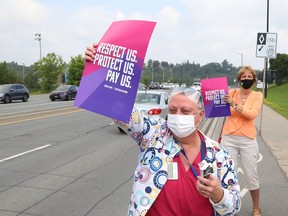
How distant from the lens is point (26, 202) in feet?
18.6

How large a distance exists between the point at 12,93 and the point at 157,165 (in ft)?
109

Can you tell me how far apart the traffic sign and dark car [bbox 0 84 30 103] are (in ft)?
78.1

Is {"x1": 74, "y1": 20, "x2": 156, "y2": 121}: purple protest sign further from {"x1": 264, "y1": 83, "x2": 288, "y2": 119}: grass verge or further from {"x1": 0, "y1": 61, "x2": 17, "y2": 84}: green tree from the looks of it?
{"x1": 0, "y1": 61, "x2": 17, "y2": 84}: green tree

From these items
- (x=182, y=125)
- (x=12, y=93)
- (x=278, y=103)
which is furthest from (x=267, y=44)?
(x=12, y=93)

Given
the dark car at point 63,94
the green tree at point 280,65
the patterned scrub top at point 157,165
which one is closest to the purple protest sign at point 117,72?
the patterned scrub top at point 157,165

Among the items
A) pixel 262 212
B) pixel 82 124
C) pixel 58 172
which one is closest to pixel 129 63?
Result: pixel 262 212

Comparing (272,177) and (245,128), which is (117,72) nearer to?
(245,128)

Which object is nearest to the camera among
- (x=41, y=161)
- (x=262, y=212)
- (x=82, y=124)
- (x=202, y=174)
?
(x=202, y=174)

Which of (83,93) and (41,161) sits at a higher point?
(83,93)

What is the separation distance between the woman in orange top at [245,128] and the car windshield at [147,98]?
889 centimetres

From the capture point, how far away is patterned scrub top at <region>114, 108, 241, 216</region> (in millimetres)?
2314

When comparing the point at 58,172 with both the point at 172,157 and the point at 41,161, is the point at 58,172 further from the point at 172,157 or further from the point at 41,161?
the point at 172,157

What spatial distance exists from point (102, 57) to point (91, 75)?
0.41ft

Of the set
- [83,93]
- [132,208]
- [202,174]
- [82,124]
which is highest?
[83,93]
